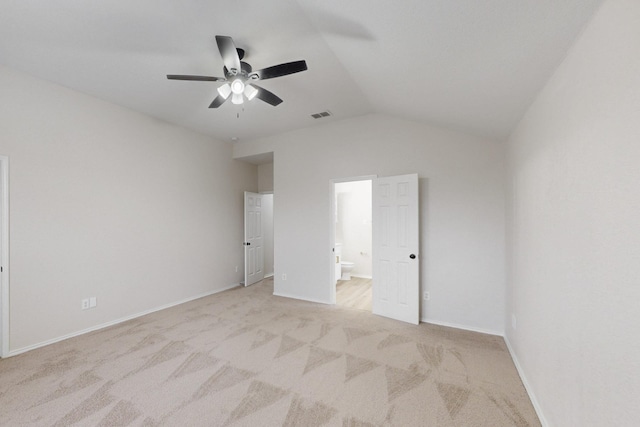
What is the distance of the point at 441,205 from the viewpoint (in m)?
3.44

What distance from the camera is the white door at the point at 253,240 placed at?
542cm

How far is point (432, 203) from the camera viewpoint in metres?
3.50

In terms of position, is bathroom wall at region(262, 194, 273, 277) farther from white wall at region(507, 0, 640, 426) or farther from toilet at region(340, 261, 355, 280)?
white wall at region(507, 0, 640, 426)

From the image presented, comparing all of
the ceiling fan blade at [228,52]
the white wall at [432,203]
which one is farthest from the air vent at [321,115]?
the ceiling fan blade at [228,52]

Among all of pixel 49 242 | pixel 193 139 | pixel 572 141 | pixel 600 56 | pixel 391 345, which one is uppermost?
pixel 193 139

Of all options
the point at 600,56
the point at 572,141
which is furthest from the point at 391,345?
the point at 600,56

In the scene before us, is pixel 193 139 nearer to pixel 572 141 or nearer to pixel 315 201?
pixel 315 201

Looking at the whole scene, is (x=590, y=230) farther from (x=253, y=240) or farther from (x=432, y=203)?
(x=253, y=240)

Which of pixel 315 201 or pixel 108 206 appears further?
pixel 315 201

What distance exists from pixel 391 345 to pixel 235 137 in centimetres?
430

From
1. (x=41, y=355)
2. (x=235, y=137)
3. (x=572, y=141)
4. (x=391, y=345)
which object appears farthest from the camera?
(x=235, y=137)

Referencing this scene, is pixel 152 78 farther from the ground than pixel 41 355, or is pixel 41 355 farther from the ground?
pixel 152 78

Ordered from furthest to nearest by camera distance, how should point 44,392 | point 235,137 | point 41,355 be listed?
point 235,137, point 41,355, point 44,392

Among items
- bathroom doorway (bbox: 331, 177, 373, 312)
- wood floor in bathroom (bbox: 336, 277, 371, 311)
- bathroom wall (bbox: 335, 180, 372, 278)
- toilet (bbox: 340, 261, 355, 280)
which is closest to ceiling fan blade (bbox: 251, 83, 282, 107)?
wood floor in bathroom (bbox: 336, 277, 371, 311)
